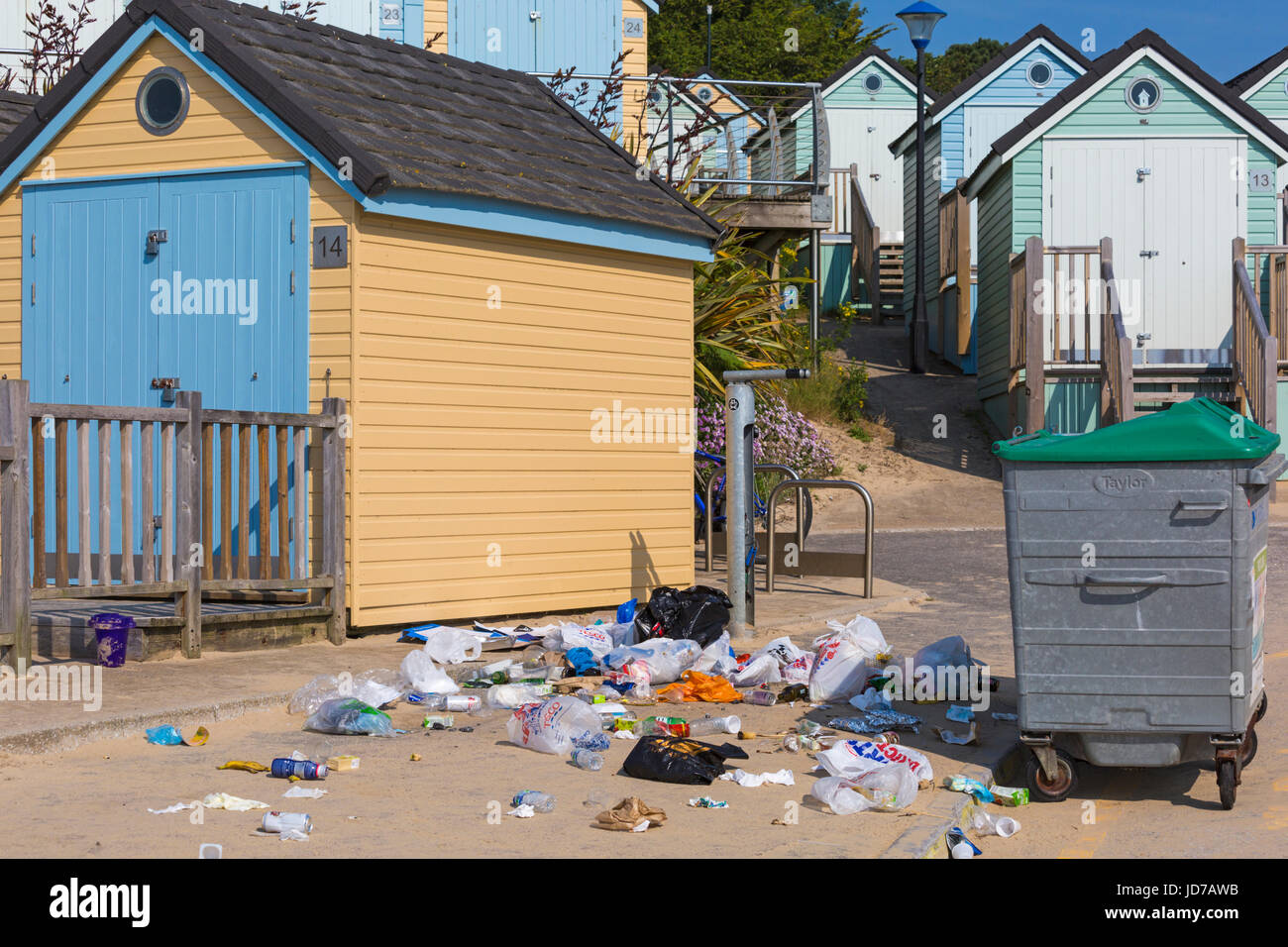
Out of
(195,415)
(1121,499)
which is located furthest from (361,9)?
(1121,499)

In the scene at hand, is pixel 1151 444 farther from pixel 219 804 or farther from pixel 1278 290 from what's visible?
pixel 1278 290

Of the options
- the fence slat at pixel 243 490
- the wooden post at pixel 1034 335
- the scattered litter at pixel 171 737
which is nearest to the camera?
the scattered litter at pixel 171 737

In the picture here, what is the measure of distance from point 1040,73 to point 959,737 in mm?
29066

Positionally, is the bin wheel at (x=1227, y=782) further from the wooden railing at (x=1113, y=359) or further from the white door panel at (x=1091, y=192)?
the white door panel at (x=1091, y=192)

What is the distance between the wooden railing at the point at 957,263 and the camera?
80.6 feet

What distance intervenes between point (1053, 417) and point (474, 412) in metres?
10.8

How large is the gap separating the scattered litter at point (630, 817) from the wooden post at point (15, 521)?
126 inches

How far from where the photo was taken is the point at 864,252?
30.6 m

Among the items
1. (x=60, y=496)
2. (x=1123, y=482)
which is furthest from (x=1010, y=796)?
(x=60, y=496)

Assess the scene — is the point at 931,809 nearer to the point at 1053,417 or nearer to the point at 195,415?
the point at 195,415

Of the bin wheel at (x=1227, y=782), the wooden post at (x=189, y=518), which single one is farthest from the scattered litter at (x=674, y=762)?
the wooden post at (x=189, y=518)

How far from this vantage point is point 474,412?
30.8 feet

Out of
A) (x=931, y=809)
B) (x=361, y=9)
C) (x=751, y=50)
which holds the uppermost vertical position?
(x=751, y=50)

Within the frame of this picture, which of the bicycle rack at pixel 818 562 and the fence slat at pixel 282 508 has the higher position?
the fence slat at pixel 282 508
